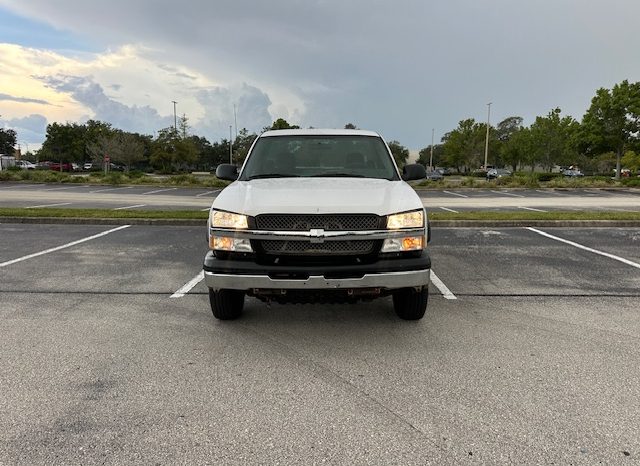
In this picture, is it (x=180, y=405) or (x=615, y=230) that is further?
(x=615, y=230)

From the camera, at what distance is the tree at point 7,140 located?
259 ft

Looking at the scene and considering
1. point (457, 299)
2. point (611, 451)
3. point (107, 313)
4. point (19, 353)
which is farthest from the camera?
point (457, 299)

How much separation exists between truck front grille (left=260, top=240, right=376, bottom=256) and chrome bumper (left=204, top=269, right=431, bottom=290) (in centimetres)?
21

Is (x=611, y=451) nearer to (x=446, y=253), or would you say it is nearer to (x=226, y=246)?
(x=226, y=246)

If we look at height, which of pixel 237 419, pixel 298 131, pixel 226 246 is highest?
pixel 298 131

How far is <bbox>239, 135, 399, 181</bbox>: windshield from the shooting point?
16.1 feet

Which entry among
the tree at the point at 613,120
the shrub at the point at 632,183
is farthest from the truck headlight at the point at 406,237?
the tree at the point at 613,120

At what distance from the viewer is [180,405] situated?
295cm

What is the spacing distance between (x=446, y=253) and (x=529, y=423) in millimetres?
5163

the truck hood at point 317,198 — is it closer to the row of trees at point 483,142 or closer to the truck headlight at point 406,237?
the truck headlight at point 406,237

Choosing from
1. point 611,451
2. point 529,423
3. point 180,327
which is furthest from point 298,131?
point 611,451

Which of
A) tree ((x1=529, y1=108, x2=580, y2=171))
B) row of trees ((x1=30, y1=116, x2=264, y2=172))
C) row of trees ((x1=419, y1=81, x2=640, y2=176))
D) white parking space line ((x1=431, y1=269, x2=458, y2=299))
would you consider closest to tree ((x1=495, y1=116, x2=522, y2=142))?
row of trees ((x1=419, y1=81, x2=640, y2=176))

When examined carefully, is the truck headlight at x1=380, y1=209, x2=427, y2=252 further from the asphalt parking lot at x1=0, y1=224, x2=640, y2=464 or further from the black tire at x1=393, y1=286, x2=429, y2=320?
the asphalt parking lot at x1=0, y1=224, x2=640, y2=464

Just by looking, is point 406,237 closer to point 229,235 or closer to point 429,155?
point 229,235
